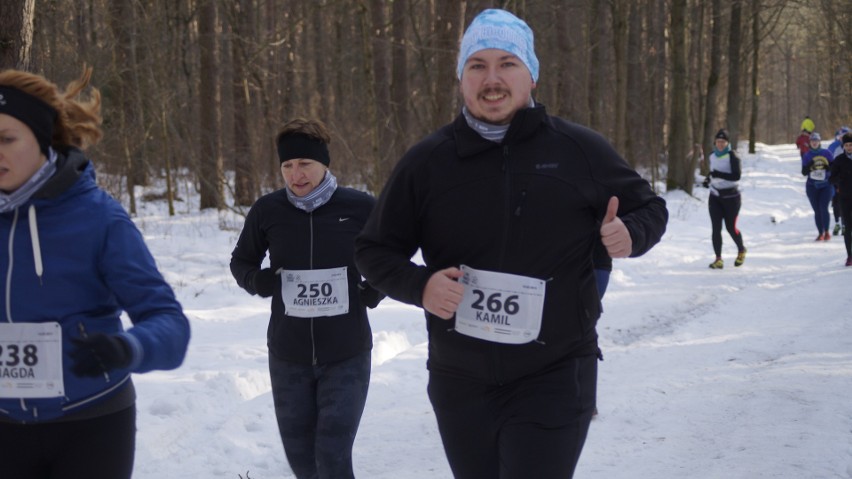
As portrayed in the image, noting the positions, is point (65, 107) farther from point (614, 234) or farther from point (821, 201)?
point (821, 201)

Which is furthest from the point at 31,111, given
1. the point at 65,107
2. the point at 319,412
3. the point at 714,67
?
the point at 714,67

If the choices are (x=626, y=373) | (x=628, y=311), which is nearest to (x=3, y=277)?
(x=626, y=373)

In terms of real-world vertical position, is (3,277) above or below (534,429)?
above

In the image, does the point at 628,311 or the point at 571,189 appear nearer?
the point at 571,189

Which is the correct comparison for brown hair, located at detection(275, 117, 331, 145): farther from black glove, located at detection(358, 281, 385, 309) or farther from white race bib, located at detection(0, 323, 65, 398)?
white race bib, located at detection(0, 323, 65, 398)

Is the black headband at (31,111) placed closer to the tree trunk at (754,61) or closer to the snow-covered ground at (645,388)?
the snow-covered ground at (645,388)

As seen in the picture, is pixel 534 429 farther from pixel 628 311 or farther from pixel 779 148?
pixel 779 148

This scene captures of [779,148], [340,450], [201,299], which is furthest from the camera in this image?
A: [779,148]

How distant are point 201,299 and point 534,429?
8.64m

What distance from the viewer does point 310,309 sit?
164 inches

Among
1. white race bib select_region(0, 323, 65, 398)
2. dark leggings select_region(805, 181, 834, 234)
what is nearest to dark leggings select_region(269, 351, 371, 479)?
white race bib select_region(0, 323, 65, 398)

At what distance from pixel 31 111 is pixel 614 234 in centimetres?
187

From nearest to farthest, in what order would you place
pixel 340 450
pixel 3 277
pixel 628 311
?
pixel 3 277 < pixel 340 450 < pixel 628 311

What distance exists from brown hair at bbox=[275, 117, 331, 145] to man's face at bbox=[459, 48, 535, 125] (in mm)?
1665
